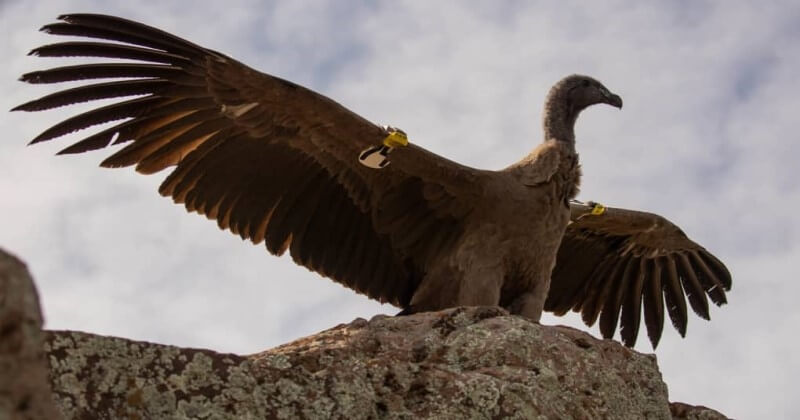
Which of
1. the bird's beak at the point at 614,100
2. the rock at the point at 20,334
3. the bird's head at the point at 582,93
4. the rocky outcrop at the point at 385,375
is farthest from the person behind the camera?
the bird's beak at the point at 614,100

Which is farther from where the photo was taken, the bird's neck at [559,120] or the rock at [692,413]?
the bird's neck at [559,120]

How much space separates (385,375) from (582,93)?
4921 mm

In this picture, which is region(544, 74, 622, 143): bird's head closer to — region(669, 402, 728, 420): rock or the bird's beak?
the bird's beak

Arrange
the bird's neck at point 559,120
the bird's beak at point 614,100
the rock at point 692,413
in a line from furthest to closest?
1. the bird's beak at point 614,100
2. the bird's neck at point 559,120
3. the rock at point 692,413

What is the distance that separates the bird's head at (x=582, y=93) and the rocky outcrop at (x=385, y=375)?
3562 mm

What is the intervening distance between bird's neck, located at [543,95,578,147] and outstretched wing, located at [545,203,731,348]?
3.28 ft

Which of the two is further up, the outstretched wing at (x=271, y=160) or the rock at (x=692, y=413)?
the outstretched wing at (x=271, y=160)

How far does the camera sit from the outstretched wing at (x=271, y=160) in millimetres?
7676

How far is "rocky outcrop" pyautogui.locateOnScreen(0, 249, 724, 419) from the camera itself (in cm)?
396

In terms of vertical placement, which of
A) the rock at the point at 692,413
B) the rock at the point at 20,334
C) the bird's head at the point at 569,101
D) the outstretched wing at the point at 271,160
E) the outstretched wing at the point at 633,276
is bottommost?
the rock at the point at 20,334

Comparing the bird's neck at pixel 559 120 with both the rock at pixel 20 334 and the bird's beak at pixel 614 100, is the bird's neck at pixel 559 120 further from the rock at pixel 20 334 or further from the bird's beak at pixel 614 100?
the rock at pixel 20 334

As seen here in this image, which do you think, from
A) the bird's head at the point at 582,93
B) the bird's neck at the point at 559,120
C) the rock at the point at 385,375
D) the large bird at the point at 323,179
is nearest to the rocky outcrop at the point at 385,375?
the rock at the point at 385,375

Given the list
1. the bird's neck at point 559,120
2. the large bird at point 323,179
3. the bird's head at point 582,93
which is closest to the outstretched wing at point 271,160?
the large bird at point 323,179

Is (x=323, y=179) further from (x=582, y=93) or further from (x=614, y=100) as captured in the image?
(x=614, y=100)
